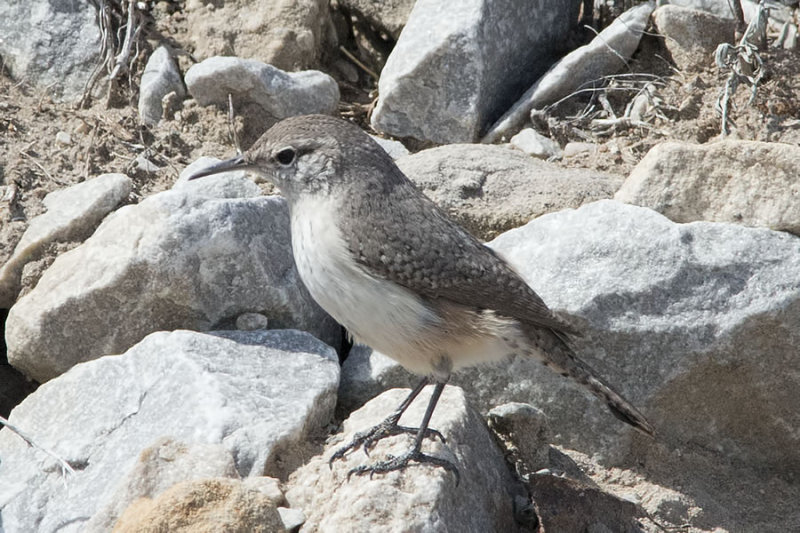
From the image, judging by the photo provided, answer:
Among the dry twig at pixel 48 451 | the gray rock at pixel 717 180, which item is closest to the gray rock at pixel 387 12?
the gray rock at pixel 717 180

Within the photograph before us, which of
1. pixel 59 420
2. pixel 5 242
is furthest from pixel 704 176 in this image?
pixel 5 242

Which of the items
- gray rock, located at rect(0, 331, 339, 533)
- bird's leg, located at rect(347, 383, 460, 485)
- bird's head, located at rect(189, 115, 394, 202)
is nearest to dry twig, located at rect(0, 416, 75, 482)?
gray rock, located at rect(0, 331, 339, 533)

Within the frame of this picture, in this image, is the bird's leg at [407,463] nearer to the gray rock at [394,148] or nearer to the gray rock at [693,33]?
the gray rock at [394,148]

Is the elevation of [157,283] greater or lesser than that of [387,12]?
lesser

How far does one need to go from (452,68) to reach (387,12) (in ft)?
3.80

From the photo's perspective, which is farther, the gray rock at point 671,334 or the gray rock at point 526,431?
the gray rock at point 671,334

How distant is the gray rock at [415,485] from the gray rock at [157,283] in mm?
1140

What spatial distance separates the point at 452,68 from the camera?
304 inches

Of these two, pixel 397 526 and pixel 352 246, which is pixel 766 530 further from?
pixel 352 246

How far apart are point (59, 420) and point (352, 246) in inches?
86.6

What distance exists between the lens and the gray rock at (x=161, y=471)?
15.5ft

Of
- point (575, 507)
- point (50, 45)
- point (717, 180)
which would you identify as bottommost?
point (575, 507)

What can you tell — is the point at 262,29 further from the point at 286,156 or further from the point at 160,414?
the point at 160,414

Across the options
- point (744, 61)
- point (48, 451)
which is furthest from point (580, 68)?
point (48, 451)
